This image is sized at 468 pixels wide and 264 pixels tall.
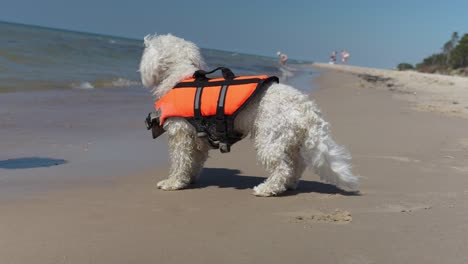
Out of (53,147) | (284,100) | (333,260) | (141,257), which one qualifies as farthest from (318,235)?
(53,147)

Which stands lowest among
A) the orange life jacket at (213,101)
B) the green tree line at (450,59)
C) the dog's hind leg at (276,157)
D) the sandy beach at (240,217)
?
the sandy beach at (240,217)

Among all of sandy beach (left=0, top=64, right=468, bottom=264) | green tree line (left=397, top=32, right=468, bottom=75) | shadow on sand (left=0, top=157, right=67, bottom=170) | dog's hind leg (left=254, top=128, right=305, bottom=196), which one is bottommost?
sandy beach (left=0, top=64, right=468, bottom=264)

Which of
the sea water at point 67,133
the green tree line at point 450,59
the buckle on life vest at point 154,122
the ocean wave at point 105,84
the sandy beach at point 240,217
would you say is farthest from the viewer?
the green tree line at point 450,59

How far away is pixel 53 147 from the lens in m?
6.47

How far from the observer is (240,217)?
4.00 m

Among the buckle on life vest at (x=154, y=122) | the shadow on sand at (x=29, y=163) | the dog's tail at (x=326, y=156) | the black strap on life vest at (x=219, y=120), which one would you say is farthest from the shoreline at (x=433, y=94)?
the shadow on sand at (x=29, y=163)

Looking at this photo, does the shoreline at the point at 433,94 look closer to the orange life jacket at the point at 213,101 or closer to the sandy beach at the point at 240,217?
the sandy beach at the point at 240,217

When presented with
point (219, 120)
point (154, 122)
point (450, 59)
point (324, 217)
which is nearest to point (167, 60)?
point (154, 122)

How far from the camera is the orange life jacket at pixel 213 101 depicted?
4.85 metres

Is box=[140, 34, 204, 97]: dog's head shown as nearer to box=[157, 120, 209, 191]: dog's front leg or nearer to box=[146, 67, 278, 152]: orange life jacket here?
box=[146, 67, 278, 152]: orange life jacket

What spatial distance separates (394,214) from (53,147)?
13.8 feet

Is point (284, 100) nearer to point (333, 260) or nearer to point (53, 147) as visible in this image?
point (333, 260)

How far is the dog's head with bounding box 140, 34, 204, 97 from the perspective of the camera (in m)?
5.27

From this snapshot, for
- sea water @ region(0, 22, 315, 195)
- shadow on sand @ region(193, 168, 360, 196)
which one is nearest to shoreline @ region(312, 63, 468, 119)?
sea water @ region(0, 22, 315, 195)
